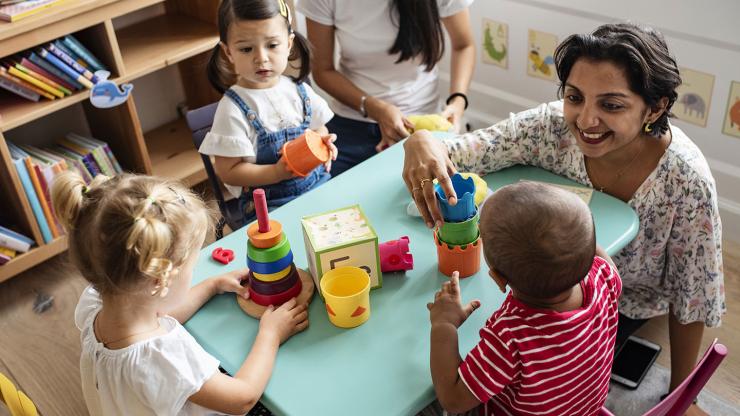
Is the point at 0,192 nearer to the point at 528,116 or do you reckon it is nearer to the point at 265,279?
the point at 265,279

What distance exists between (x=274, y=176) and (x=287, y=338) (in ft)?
2.15

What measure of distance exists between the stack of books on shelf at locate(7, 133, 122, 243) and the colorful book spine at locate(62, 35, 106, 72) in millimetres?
331

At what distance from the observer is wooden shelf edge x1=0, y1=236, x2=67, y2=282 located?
254 cm

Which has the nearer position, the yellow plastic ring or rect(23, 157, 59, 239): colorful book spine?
the yellow plastic ring

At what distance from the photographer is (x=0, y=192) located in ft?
8.45

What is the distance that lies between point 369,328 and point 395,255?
178 millimetres

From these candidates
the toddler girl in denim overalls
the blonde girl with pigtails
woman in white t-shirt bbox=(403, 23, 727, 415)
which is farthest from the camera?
the toddler girl in denim overalls

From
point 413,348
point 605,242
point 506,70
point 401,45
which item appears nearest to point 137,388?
point 413,348

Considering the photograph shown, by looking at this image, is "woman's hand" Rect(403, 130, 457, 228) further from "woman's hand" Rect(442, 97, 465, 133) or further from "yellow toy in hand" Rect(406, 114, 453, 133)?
"woman's hand" Rect(442, 97, 465, 133)

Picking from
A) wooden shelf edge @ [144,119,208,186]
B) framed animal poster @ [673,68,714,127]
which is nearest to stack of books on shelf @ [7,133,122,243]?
wooden shelf edge @ [144,119,208,186]

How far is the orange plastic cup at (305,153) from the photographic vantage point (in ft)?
5.64

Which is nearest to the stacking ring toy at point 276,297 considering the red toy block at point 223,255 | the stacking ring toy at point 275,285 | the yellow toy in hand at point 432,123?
the stacking ring toy at point 275,285

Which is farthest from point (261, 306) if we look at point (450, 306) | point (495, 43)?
point (495, 43)

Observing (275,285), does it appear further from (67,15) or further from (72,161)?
(72,161)
